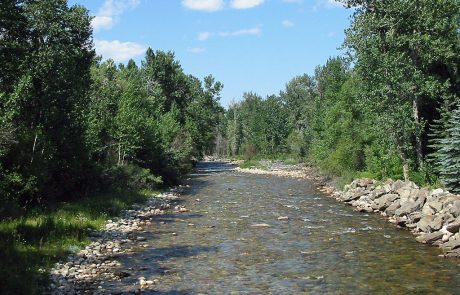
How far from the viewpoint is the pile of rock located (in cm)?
2042

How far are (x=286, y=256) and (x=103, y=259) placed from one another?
24.1ft

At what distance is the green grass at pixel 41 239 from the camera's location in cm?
1327

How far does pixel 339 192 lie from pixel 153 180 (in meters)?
16.4

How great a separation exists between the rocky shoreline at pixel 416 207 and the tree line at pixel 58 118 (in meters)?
17.8

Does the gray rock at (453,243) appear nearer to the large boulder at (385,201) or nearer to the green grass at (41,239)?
the large boulder at (385,201)

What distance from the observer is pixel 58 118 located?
2673cm

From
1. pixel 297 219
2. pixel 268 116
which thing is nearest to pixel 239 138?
pixel 268 116

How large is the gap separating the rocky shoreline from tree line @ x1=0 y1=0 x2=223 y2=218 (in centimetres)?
1783

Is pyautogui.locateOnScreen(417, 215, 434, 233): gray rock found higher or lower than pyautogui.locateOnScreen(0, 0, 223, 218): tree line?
lower

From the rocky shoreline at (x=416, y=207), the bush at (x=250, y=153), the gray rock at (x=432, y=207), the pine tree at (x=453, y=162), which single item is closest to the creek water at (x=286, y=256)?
the rocky shoreline at (x=416, y=207)

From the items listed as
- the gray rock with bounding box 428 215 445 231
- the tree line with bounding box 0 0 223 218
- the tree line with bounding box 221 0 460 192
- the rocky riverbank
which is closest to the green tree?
the tree line with bounding box 221 0 460 192

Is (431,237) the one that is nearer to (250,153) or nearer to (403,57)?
(403,57)

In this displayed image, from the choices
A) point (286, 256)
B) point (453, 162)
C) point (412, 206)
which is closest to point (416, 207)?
point (412, 206)

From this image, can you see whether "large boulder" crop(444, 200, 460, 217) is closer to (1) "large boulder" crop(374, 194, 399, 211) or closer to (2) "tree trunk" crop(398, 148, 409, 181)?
(1) "large boulder" crop(374, 194, 399, 211)
